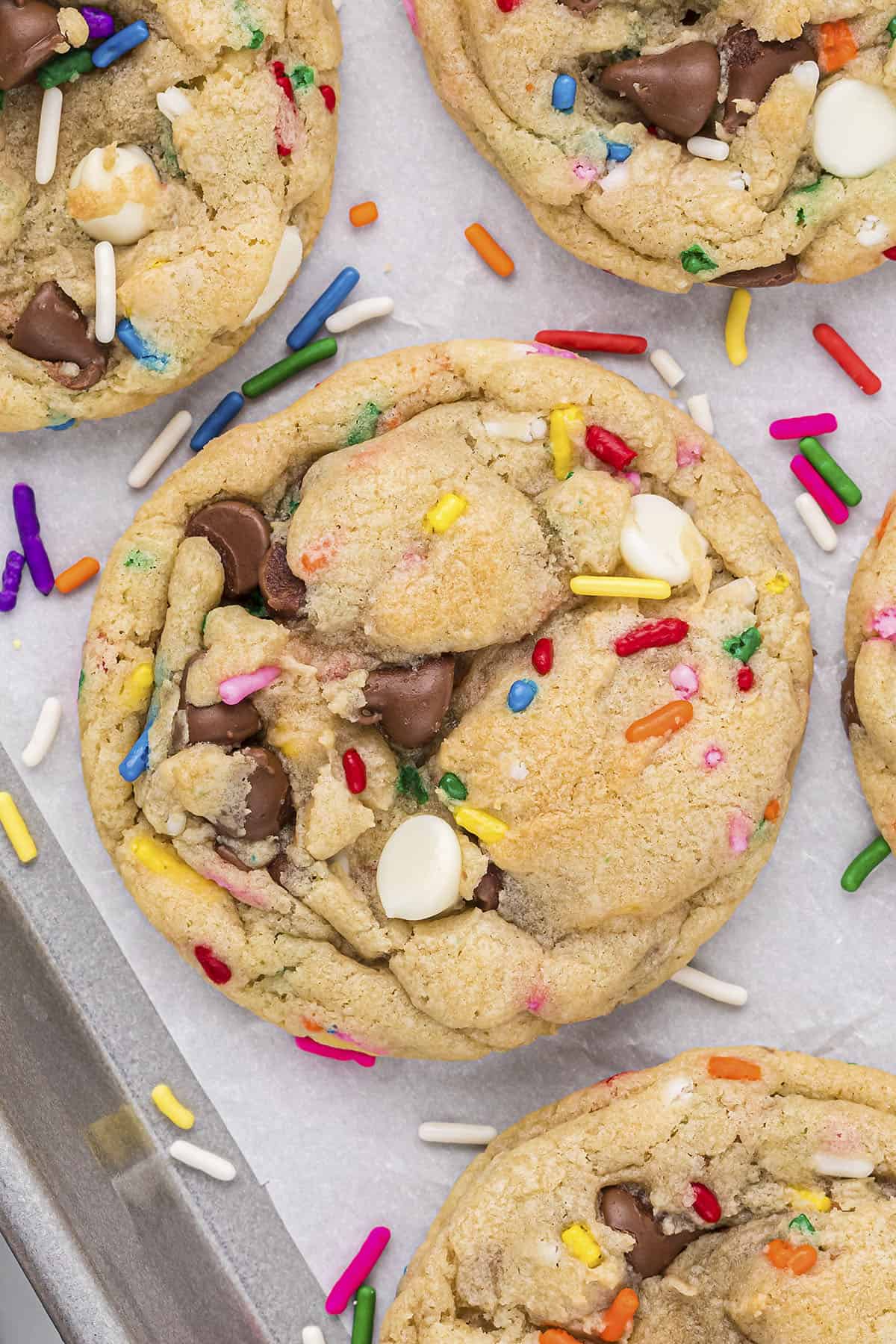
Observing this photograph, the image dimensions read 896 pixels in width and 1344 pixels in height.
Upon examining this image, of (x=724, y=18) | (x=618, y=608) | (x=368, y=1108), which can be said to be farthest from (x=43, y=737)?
(x=724, y=18)

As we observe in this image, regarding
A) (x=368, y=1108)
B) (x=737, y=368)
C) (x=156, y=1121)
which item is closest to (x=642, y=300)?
(x=737, y=368)

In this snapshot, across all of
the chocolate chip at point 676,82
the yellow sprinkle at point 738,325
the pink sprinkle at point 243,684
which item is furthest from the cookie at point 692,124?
the pink sprinkle at point 243,684

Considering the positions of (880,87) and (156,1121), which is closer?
(880,87)

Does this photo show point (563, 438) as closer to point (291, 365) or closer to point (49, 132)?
point (291, 365)

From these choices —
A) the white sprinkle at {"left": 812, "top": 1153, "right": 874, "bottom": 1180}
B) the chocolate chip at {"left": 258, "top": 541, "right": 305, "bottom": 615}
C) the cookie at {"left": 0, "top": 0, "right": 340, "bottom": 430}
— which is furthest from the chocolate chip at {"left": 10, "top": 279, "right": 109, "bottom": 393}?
the white sprinkle at {"left": 812, "top": 1153, "right": 874, "bottom": 1180}

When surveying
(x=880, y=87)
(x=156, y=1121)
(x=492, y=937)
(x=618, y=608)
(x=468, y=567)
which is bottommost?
(x=156, y=1121)

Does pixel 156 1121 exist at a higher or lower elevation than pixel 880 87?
lower

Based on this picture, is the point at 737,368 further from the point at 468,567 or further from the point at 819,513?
the point at 468,567

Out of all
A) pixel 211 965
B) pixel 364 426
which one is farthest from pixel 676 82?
pixel 211 965

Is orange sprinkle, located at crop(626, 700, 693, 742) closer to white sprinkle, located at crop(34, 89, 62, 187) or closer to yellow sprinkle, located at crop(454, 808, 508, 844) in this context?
yellow sprinkle, located at crop(454, 808, 508, 844)
